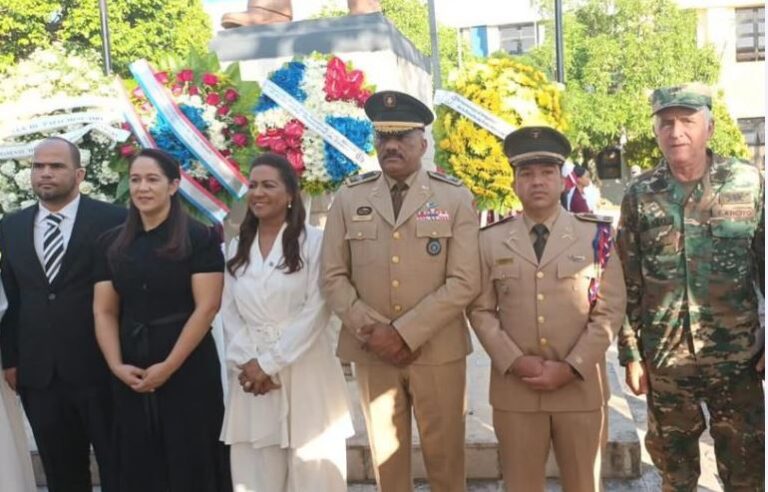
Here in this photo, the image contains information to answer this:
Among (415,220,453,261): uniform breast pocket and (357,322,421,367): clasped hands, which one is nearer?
(357,322,421,367): clasped hands

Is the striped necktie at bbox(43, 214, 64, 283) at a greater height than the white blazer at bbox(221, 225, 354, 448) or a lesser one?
greater

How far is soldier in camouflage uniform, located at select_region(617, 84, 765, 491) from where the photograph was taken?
277 cm

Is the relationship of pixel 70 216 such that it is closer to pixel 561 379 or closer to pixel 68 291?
pixel 68 291

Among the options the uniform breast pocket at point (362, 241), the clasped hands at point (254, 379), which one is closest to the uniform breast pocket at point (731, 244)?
the uniform breast pocket at point (362, 241)

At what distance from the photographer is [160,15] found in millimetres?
26000

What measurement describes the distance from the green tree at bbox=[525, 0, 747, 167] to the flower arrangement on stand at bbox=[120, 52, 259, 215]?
20852mm

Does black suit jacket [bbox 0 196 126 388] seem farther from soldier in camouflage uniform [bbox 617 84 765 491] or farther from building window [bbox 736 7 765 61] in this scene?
building window [bbox 736 7 765 61]

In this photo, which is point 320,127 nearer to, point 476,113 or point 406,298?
point 476,113

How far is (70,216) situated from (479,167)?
6.36ft

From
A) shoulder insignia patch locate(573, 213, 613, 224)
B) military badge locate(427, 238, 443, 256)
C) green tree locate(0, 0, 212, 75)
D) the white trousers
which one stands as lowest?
the white trousers

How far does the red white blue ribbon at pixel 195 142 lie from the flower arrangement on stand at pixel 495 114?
1.07 metres

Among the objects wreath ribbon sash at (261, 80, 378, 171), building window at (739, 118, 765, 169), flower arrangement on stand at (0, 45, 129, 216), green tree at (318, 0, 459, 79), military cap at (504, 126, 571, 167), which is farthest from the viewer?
green tree at (318, 0, 459, 79)

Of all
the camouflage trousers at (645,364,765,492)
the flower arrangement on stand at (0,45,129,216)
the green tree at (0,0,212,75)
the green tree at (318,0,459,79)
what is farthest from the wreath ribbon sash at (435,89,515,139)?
the green tree at (318,0,459,79)

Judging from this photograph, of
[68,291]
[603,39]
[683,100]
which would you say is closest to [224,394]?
[68,291]
